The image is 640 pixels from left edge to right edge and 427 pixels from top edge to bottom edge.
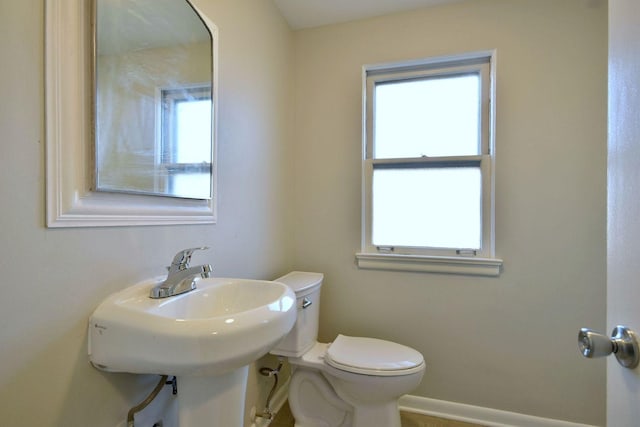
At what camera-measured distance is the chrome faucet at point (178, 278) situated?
0.80m

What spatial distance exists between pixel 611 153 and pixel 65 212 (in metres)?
1.12

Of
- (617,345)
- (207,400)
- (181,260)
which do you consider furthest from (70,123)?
(617,345)

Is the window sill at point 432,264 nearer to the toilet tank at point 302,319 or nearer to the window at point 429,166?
the window at point 429,166

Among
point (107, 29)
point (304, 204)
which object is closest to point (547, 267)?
point (304, 204)

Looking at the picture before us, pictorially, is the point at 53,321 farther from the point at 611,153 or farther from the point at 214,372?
the point at 611,153

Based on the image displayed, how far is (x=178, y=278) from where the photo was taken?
831 millimetres

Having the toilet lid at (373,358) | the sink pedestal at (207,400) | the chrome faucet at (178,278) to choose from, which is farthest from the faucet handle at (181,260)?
the toilet lid at (373,358)

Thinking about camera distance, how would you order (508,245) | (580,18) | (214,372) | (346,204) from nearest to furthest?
(214,372)
(580,18)
(508,245)
(346,204)

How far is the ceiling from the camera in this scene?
5.40 ft

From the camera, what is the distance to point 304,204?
190 cm

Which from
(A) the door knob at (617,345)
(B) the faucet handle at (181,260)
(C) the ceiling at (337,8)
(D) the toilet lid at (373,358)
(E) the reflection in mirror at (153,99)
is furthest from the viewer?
(C) the ceiling at (337,8)

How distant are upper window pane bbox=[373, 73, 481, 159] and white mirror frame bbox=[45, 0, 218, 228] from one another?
1.45m

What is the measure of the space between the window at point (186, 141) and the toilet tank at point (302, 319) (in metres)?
0.67

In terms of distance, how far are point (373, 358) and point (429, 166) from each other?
111 cm
